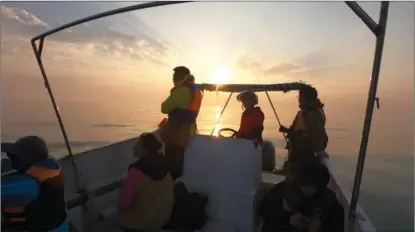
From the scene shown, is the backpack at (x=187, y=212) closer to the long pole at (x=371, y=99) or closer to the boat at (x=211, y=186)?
the boat at (x=211, y=186)

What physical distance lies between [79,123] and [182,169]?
43764 millimetres

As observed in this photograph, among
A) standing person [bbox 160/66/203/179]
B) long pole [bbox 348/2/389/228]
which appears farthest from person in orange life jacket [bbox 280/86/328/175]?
long pole [bbox 348/2/389/228]

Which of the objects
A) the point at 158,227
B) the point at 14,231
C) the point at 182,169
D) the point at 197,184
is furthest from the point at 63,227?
the point at 182,169

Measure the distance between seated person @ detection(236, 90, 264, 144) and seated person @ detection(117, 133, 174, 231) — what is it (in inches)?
84.4

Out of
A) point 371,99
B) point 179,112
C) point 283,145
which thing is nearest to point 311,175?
point 371,99

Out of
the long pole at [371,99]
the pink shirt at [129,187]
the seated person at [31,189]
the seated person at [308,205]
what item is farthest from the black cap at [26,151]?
the long pole at [371,99]

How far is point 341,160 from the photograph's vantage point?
3059 cm

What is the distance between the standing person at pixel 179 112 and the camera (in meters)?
4.75

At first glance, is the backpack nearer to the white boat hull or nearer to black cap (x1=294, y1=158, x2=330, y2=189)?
the white boat hull

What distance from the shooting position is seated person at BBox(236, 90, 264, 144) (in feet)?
18.1

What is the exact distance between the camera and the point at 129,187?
135 inches

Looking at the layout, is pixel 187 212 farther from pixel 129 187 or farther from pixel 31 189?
pixel 31 189

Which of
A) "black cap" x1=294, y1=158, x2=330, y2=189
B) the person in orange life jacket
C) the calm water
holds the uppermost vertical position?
the person in orange life jacket

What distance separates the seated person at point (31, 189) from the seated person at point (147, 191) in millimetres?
717
